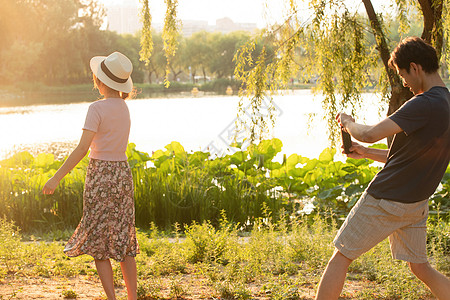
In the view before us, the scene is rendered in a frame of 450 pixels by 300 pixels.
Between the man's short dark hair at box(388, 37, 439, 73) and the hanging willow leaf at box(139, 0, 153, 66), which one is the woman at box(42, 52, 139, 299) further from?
the hanging willow leaf at box(139, 0, 153, 66)

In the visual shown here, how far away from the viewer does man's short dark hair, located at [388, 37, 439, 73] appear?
8.07 ft

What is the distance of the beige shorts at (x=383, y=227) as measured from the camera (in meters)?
2.50

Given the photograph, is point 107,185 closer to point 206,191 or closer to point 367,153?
point 367,153

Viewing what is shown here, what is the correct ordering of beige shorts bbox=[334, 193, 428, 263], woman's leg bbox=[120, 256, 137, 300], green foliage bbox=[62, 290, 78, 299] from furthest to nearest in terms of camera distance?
1. green foliage bbox=[62, 290, 78, 299]
2. woman's leg bbox=[120, 256, 137, 300]
3. beige shorts bbox=[334, 193, 428, 263]

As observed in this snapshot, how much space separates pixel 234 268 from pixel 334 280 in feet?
3.88

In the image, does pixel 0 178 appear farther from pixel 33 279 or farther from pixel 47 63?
pixel 47 63

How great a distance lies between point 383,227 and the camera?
254cm

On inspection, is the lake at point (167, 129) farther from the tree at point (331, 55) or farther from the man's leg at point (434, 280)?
the man's leg at point (434, 280)

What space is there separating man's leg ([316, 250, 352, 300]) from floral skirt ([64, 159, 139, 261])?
3.88 ft

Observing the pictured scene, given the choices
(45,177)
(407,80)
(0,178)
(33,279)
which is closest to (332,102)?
(407,80)

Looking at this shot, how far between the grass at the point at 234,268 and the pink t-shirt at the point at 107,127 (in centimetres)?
94

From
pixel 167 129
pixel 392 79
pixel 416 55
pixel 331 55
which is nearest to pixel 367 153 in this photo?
pixel 416 55

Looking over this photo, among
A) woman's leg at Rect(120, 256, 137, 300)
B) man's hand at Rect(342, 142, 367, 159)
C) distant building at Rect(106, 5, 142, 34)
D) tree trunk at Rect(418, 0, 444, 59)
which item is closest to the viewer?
man's hand at Rect(342, 142, 367, 159)

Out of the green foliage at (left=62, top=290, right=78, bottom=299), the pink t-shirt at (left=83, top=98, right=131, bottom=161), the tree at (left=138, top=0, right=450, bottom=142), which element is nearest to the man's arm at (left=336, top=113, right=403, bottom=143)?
the pink t-shirt at (left=83, top=98, right=131, bottom=161)
